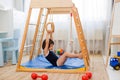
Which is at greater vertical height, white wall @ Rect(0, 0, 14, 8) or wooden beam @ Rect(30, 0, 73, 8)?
white wall @ Rect(0, 0, 14, 8)

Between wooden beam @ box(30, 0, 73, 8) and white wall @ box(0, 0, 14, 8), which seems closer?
wooden beam @ box(30, 0, 73, 8)

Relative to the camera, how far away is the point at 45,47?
351 centimetres

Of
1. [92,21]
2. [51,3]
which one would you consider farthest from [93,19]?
[51,3]

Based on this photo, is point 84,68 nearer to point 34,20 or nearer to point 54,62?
point 54,62

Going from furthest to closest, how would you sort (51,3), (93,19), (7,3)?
(93,19) < (7,3) < (51,3)

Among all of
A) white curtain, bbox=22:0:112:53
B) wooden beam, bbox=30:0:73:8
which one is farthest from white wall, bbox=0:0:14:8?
wooden beam, bbox=30:0:73:8

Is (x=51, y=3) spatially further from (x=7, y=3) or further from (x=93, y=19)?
(x=93, y=19)

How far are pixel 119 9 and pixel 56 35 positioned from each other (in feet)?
7.06

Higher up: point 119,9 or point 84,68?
point 119,9

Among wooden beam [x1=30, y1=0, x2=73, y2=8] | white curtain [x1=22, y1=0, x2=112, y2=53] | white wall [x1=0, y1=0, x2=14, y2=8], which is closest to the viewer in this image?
wooden beam [x1=30, y1=0, x2=73, y2=8]

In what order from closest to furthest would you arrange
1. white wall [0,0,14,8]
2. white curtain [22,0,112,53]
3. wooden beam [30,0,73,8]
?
wooden beam [30,0,73,8], white wall [0,0,14,8], white curtain [22,0,112,53]

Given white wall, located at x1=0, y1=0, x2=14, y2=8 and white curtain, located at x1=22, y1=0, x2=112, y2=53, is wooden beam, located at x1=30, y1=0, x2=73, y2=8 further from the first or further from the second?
white curtain, located at x1=22, y1=0, x2=112, y2=53

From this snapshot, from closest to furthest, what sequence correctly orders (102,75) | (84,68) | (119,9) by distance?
(102,75) < (84,68) < (119,9)

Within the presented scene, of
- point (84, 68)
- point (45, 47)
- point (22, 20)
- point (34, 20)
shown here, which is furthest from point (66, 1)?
point (34, 20)
